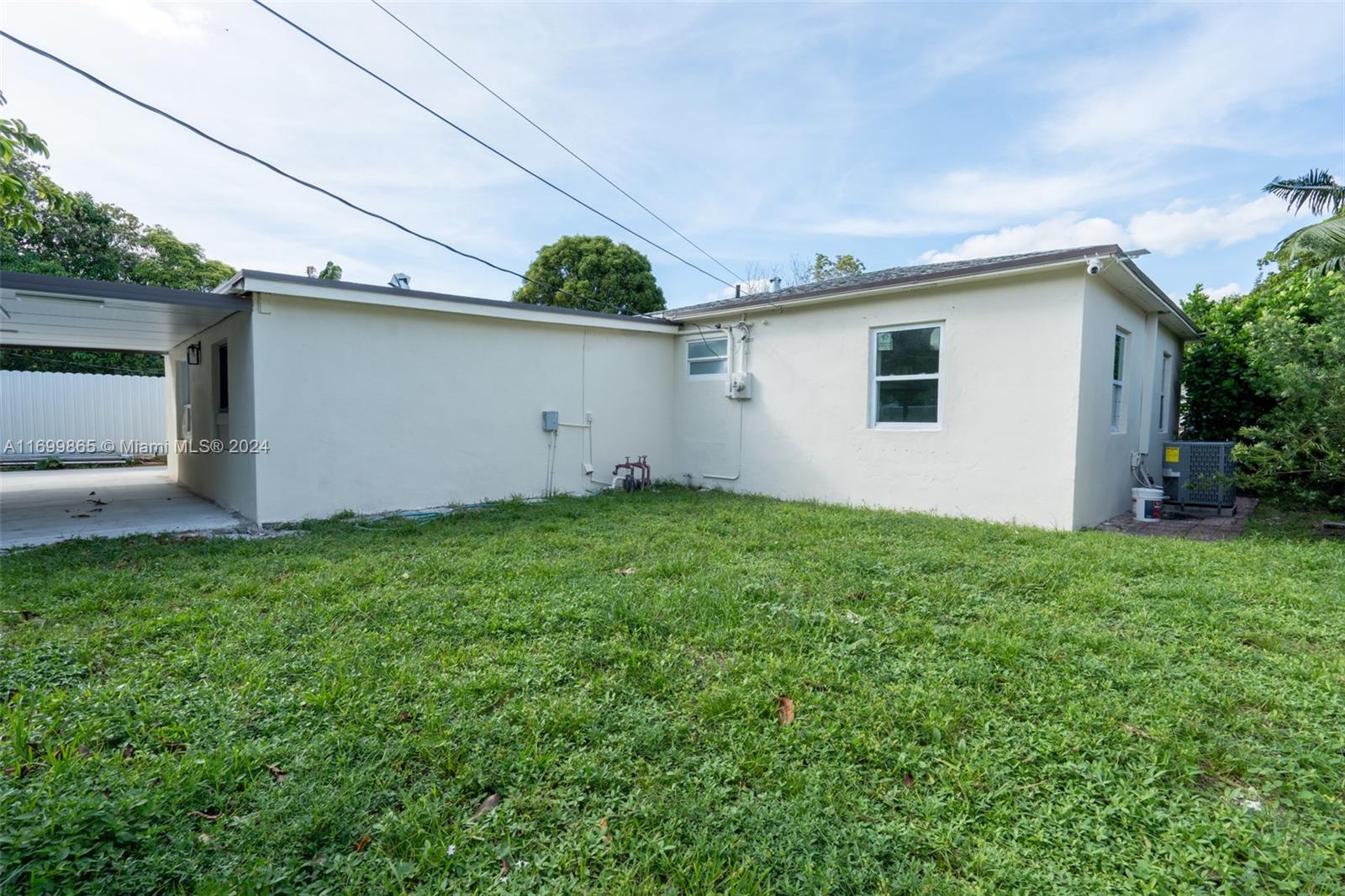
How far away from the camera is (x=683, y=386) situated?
32.0ft

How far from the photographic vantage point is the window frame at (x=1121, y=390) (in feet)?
24.0

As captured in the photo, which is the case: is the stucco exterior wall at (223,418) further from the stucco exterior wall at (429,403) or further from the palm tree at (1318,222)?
the palm tree at (1318,222)

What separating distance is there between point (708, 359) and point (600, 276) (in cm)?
1236

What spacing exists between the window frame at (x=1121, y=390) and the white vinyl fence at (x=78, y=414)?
60.0 ft

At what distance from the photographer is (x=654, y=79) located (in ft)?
28.8

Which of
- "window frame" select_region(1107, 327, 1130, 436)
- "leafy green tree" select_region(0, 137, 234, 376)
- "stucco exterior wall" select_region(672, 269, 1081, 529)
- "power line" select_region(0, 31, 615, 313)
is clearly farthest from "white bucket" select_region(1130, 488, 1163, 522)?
"leafy green tree" select_region(0, 137, 234, 376)

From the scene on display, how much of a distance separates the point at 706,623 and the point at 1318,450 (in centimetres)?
663

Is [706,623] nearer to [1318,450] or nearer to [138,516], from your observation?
[1318,450]

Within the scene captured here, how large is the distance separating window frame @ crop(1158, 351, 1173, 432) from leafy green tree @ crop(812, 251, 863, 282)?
43.0 ft

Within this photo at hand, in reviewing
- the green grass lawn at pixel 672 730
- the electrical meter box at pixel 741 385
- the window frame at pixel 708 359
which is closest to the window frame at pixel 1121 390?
the green grass lawn at pixel 672 730

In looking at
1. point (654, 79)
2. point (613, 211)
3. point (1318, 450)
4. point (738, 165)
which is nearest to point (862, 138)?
point (738, 165)

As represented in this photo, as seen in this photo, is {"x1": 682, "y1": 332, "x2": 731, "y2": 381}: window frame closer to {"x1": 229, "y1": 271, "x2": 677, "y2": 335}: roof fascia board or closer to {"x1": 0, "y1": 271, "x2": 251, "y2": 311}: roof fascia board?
{"x1": 229, "y1": 271, "x2": 677, "y2": 335}: roof fascia board

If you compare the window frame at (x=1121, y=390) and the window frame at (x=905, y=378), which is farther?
the window frame at (x=1121, y=390)

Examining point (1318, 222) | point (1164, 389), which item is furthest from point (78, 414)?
point (1318, 222)
